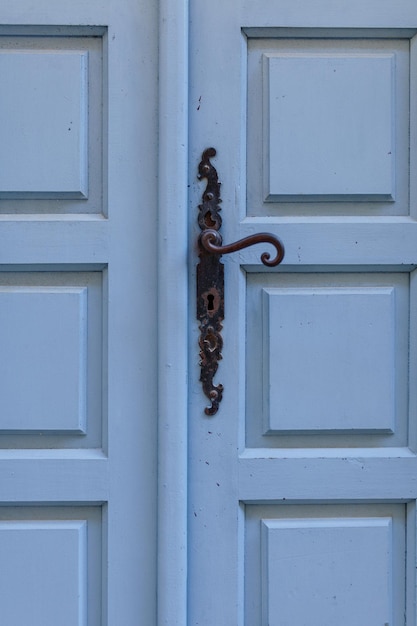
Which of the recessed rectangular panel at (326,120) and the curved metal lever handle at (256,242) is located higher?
the recessed rectangular panel at (326,120)

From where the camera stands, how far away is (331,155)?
127 cm

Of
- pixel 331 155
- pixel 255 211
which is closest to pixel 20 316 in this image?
pixel 255 211

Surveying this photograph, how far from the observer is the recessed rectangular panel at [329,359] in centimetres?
127

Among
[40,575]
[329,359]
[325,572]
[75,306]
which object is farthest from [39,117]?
[325,572]

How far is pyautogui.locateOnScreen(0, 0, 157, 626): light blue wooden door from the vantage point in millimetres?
1251

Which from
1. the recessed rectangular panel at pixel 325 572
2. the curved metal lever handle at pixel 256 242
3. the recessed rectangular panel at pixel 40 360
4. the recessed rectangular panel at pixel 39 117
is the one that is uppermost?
the recessed rectangular panel at pixel 39 117

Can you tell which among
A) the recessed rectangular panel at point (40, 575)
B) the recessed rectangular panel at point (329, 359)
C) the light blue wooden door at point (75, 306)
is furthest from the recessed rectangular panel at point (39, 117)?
the recessed rectangular panel at point (40, 575)

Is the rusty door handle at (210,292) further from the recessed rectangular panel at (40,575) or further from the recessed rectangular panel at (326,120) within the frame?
the recessed rectangular panel at (40,575)

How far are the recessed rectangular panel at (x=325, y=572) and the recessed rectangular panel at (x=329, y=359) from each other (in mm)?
162

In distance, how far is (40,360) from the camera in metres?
1.26

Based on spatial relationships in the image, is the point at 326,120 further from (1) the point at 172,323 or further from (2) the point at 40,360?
(2) the point at 40,360

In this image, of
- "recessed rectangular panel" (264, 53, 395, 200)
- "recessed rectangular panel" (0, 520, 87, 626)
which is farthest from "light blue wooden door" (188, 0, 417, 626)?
"recessed rectangular panel" (0, 520, 87, 626)

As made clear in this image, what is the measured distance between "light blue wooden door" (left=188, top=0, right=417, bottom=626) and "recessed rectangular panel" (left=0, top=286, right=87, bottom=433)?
8.0 inches

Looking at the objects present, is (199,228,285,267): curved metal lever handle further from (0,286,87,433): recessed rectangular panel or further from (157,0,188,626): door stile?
(0,286,87,433): recessed rectangular panel
